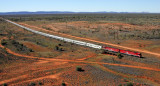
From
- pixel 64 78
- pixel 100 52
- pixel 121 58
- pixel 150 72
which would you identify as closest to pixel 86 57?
pixel 100 52

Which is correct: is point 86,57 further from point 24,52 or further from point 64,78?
point 24,52

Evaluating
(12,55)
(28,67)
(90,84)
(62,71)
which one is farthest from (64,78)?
(12,55)

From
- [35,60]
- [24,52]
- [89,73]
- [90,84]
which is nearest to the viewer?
[90,84]

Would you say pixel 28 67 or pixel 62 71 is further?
pixel 28 67

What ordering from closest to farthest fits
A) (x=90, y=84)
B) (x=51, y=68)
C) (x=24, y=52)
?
(x=90, y=84) → (x=51, y=68) → (x=24, y=52)

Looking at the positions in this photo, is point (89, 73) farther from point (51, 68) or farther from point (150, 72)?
point (150, 72)

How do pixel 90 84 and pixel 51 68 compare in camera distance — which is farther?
pixel 51 68

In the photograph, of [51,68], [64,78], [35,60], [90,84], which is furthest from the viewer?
[35,60]

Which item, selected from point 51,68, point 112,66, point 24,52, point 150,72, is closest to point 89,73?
point 112,66

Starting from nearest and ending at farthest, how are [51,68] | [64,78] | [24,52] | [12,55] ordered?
[64,78], [51,68], [12,55], [24,52]
